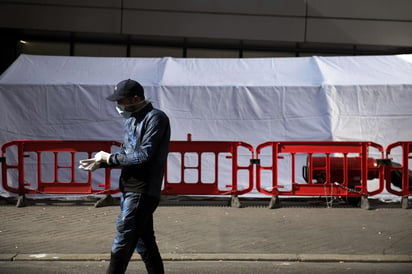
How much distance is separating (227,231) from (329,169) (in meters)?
2.85

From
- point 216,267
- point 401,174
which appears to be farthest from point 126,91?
point 401,174

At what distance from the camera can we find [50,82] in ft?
39.4

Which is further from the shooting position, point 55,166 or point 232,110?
point 232,110

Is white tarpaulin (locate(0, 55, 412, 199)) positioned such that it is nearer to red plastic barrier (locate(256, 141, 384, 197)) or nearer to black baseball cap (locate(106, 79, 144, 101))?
red plastic barrier (locate(256, 141, 384, 197))

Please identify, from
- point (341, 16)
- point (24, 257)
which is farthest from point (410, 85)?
point (24, 257)

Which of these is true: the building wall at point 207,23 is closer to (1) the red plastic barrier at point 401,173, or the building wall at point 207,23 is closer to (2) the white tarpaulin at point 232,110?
(2) the white tarpaulin at point 232,110

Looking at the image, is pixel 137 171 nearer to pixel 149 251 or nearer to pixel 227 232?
pixel 149 251

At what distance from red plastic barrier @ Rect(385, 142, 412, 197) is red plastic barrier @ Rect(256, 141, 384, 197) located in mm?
152

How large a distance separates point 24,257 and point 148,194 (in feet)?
9.14

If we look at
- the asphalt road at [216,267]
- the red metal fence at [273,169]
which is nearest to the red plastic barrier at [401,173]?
the red metal fence at [273,169]

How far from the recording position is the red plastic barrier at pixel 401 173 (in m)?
10.8

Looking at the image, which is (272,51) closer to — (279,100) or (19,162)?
(279,100)

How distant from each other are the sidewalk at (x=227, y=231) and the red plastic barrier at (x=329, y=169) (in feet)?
1.04

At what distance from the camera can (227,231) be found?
28.7 ft
